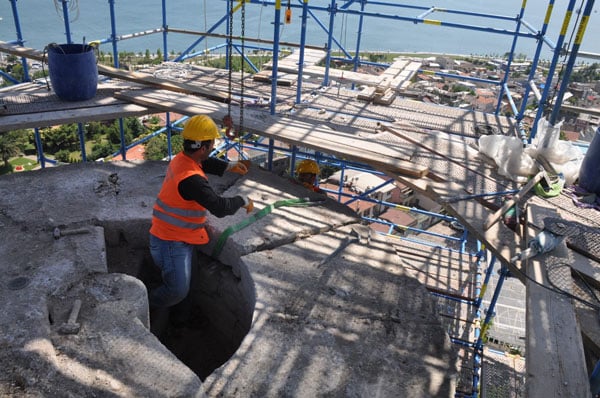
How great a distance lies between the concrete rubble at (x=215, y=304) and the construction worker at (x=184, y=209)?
418mm

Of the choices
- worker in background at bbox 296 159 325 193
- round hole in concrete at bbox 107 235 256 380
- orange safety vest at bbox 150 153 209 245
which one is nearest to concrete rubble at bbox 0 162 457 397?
round hole in concrete at bbox 107 235 256 380

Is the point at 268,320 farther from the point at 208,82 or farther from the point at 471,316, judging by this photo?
the point at 208,82

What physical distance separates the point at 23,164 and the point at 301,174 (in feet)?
118

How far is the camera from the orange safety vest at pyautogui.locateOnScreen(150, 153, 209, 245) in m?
3.93

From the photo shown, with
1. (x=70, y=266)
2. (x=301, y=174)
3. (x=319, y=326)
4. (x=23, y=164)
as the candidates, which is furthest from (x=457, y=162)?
(x=23, y=164)

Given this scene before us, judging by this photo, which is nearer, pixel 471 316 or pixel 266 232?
pixel 266 232

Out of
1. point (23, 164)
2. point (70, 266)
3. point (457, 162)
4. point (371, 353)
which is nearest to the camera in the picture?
point (371, 353)

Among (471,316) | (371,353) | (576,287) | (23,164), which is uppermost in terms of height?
(576,287)

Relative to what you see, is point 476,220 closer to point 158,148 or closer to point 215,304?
point 215,304

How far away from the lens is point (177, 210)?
13.1 feet

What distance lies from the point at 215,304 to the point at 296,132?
2288 mm

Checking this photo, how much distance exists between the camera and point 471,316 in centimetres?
753

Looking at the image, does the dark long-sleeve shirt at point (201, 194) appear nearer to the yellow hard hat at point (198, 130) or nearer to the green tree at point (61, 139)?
the yellow hard hat at point (198, 130)

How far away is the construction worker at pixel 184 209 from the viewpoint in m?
3.87
